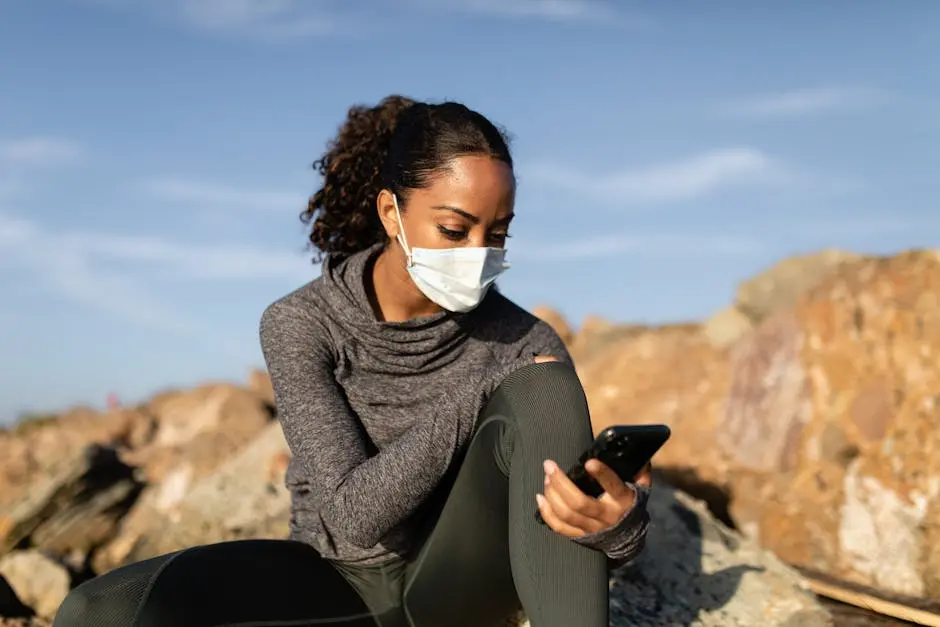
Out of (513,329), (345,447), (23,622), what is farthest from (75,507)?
(345,447)

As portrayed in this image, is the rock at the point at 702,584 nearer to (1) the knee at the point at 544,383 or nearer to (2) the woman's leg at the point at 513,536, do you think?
(2) the woman's leg at the point at 513,536

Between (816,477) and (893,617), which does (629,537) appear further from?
(816,477)

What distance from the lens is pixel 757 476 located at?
5.31 m

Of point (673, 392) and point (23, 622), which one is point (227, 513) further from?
point (673, 392)

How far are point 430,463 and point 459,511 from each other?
6.0 inches

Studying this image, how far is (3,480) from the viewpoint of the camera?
36.5 feet

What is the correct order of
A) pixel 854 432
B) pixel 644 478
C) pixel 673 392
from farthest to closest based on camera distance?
pixel 673 392
pixel 854 432
pixel 644 478

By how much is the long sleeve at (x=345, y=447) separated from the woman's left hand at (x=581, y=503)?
A: 0.34 meters

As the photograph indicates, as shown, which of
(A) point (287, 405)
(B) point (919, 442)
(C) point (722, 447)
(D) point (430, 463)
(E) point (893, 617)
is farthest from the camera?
(C) point (722, 447)

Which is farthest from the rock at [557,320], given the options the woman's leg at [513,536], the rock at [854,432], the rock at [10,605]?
the woman's leg at [513,536]

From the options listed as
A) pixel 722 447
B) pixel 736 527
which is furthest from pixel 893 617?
pixel 722 447

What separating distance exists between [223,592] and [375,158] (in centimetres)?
137

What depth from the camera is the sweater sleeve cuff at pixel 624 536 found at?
202 cm

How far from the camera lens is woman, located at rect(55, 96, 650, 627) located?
6.86 ft
